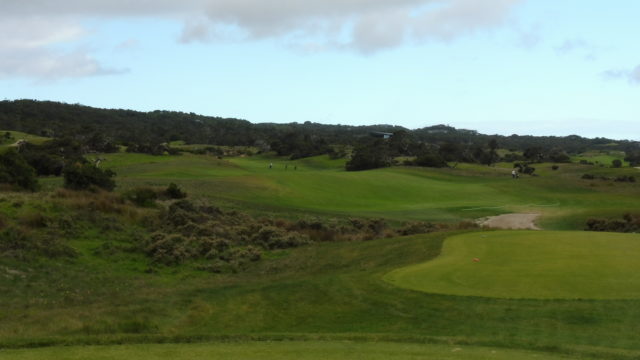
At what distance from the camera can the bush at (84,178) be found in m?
39.5

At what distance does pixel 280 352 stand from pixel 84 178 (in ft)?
109

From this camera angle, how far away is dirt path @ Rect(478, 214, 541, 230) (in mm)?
42000

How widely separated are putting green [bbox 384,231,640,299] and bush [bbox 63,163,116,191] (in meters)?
25.8

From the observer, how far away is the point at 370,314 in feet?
47.9

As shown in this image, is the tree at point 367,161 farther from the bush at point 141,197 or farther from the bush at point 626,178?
the bush at point 141,197

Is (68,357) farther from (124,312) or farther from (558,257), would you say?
(558,257)

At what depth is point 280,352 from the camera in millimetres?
10141

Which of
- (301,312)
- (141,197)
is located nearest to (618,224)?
(141,197)

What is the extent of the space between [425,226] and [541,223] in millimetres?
11441

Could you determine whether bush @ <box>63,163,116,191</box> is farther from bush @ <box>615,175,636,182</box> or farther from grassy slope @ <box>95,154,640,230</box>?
bush @ <box>615,175,636,182</box>

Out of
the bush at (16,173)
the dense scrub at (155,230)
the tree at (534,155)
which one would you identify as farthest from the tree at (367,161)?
the bush at (16,173)

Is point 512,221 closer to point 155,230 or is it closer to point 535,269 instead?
point 155,230

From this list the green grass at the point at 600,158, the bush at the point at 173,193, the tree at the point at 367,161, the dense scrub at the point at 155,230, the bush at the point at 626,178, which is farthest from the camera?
the green grass at the point at 600,158

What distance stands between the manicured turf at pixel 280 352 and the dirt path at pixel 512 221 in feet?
104
